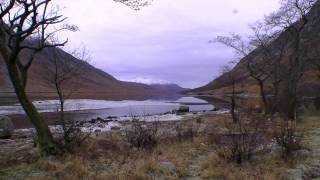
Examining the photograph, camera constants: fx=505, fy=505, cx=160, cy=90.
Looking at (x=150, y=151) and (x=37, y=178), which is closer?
(x=37, y=178)

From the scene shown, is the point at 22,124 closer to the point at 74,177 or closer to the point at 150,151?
the point at 150,151

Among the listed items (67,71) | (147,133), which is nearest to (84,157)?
(147,133)

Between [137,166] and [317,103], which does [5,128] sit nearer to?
[137,166]

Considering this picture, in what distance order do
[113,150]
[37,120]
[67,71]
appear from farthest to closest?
[67,71], [113,150], [37,120]

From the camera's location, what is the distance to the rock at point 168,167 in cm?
1359

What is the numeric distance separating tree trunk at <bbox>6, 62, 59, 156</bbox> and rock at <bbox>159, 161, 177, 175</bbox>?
3.96 metres

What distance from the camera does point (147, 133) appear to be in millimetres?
20000

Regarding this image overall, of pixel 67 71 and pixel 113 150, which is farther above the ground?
→ pixel 67 71

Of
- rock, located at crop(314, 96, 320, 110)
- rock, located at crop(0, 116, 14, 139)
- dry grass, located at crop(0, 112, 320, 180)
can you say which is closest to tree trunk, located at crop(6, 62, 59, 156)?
dry grass, located at crop(0, 112, 320, 180)

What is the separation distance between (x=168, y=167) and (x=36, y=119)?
16.4 ft

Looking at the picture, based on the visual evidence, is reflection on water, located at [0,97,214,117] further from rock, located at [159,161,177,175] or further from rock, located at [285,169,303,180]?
rock, located at [285,169,303,180]

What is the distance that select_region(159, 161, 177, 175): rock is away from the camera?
13.6 metres

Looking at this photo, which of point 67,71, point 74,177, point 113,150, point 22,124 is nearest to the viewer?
point 74,177

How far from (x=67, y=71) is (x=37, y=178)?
1342 cm
